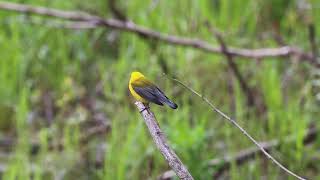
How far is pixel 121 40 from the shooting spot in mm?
2943

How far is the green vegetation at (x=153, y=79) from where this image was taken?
2252 millimetres

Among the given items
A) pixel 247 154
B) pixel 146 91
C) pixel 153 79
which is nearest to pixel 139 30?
pixel 153 79

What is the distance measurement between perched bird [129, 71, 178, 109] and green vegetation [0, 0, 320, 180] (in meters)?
1.00

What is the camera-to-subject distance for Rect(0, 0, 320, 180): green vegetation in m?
2.25

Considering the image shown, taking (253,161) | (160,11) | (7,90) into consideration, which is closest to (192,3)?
(160,11)

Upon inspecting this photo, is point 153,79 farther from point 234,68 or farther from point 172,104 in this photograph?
point 172,104

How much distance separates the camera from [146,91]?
3.65 feet

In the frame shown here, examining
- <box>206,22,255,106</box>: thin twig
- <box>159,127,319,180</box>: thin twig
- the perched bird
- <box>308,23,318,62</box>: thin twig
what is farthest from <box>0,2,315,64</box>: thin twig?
the perched bird

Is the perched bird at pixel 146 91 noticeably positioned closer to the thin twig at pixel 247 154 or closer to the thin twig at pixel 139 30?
the thin twig at pixel 247 154

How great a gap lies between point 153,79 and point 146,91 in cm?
127

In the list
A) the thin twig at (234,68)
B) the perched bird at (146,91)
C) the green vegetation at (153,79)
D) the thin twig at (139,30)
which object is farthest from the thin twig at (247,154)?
the perched bird at (146,91)

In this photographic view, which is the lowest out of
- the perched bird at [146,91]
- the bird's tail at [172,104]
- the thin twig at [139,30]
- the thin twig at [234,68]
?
the bird's tail at [172,104]

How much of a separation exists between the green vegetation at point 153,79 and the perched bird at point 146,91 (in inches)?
39.5

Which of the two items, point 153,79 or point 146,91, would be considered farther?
point 153,79
